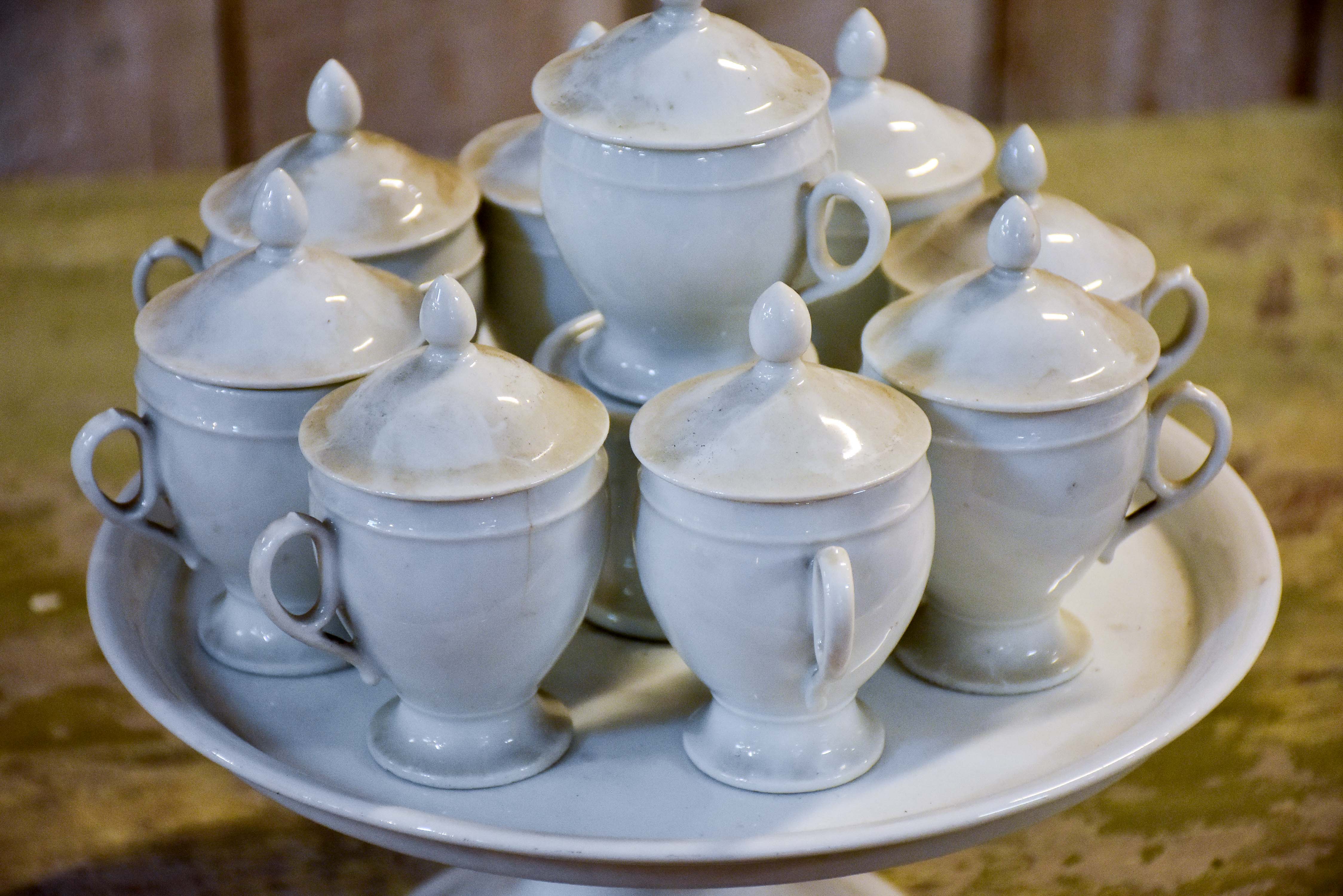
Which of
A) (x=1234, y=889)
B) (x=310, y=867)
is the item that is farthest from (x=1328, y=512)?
(x=310, y=867)

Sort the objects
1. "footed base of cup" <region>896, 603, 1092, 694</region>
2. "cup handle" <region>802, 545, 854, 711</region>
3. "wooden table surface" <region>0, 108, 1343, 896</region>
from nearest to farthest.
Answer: "cup handle" <region>802, 545, 854, 711</region>, "footed base of cup" <region>896, 603, 1092, 694</region>, "wooden table surface" <region>0, 108, 1343, 896</region>

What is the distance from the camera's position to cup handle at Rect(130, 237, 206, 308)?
23.2 inches

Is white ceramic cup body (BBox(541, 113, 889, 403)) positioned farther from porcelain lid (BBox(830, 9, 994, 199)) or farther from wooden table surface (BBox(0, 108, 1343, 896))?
wooden table surface (BBox(0, 108, 1343, 896))

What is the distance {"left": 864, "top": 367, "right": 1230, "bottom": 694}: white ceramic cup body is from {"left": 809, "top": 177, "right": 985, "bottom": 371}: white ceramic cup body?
0.33 ft

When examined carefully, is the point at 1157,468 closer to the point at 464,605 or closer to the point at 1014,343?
the point at 1014,343

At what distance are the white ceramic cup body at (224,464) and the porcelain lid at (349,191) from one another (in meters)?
0.08

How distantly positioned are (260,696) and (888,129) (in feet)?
1.02

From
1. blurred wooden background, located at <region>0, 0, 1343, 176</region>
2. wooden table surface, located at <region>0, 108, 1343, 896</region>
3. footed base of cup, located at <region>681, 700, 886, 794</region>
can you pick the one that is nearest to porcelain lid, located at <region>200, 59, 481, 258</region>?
footed base of cup, located at <region>681, 700, 886, 794</region>

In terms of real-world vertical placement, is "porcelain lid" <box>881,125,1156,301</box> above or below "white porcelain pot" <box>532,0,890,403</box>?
below

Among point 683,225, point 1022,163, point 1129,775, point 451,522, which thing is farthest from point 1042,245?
point 1129,775

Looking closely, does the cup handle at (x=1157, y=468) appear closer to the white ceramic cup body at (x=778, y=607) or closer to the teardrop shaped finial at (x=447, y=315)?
the white ceramic cup body at (x=778, y=607)

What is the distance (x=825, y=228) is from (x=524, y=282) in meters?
0.14

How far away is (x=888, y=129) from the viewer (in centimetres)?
59

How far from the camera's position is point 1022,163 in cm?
54
